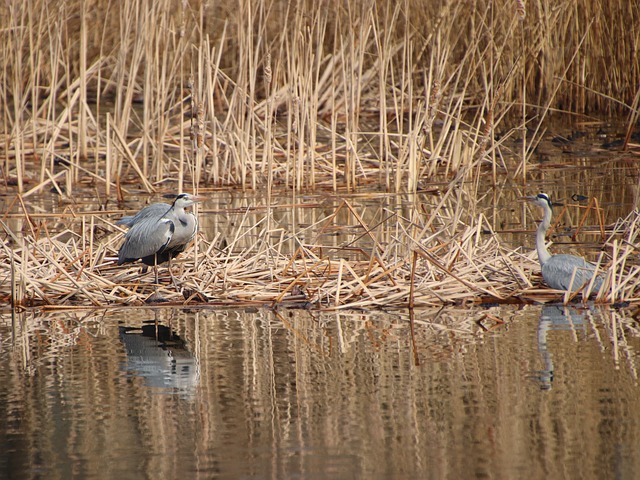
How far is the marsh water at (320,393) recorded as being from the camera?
12.0 ft

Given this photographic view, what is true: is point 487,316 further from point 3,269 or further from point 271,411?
point 3,269

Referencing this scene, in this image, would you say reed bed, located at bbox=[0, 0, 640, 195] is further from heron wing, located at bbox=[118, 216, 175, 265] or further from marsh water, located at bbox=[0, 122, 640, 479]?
marsh water, located at bbox=[0, 122, 640, 479]

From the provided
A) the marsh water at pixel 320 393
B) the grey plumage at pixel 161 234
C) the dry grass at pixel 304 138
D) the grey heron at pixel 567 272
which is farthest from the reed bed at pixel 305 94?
the marsh water at pixel 320 393

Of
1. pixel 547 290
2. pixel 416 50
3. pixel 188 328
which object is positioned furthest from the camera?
pixel 416 50

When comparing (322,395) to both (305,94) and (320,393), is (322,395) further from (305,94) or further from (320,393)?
(305,94)

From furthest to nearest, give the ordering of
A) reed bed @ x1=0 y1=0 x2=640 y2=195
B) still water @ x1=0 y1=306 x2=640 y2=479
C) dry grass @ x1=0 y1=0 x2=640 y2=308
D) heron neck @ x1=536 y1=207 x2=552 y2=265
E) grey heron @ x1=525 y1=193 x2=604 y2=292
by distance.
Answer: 1. reed bed @ x1=0 y1=0 x2=640 y2=195
2. dry grass @ x1=0 y1=0 x2=640 y2=308
3. heron neck @ x1=536 y1=207 x2=552 y2=265
4. grey heron @ x1=525 y1=193 x2=604 y2=292
5. still water @ x1=0 y1=306 x2=640 y2=479

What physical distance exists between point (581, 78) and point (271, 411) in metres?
10.5

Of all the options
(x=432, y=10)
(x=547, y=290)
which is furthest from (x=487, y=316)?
(x=432, y=10)

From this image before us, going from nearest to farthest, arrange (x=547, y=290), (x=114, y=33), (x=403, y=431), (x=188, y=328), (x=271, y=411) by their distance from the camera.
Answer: (x=403, y=431) < (x=271, y=411) < (x=188, y=328) < (x=547, y=290) < (x=114, y=33)

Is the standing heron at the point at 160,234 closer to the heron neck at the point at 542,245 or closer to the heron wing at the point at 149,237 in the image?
the heron wing at the point at 149,237

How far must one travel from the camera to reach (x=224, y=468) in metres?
3.61

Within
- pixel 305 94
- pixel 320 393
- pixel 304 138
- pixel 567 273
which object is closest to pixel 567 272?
pixel 567 273

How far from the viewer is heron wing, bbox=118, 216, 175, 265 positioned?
251 inches

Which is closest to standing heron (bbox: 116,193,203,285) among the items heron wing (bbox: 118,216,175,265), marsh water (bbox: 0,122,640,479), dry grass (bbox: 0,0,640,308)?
heron wing (bbox: 118,216,175,265)
